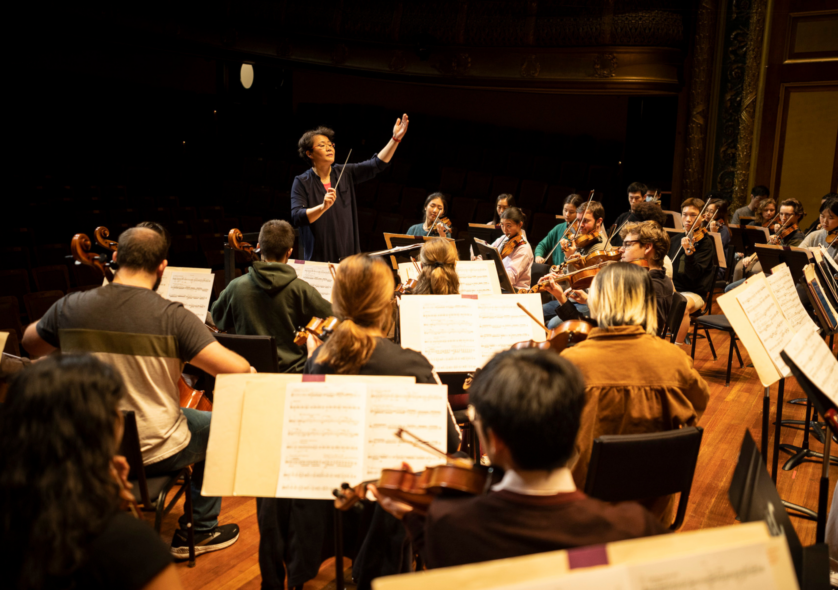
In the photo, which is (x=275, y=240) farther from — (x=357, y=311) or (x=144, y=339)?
(x=357, y=311)

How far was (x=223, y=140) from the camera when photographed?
11148 millimetres

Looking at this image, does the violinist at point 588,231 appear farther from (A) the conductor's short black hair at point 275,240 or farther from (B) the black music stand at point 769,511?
(B) the black music stand at point 769,511

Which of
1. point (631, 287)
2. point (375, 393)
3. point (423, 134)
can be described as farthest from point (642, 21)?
point (375, 393)

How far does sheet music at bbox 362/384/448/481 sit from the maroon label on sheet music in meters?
0.84

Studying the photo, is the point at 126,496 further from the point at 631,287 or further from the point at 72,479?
the point at 631,287

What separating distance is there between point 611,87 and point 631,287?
7447 mm

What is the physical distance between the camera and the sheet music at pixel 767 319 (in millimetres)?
2400

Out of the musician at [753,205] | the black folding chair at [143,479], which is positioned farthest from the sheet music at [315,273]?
the musician at [753,205]

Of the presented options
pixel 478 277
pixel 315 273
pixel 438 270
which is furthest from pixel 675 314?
pixel 315 273

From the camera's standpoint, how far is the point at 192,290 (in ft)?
10.9

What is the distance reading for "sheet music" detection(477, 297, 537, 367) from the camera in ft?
9.18

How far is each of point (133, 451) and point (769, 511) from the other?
1766 millimetres

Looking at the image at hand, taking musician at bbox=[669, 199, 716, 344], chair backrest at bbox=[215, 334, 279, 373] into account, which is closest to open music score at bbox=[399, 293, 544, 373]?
chair backrest at bbox=[215, 334, 279, 373]

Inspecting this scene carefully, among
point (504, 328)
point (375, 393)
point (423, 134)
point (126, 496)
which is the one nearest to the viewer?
point (126, 496)
